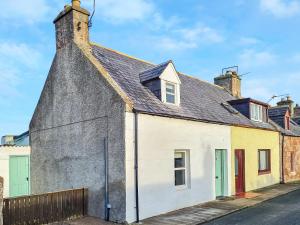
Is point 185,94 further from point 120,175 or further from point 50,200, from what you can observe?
point 50,200

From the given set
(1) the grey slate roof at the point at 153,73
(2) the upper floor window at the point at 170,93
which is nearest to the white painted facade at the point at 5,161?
(1) the grey slate roof at the point at 153,73

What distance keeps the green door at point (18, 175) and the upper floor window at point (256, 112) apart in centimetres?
1412

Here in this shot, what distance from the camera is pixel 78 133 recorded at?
44.6 feet

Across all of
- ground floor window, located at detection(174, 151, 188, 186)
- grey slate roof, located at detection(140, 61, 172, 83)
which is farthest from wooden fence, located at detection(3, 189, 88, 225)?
grey slate roof, located at detection(140, 61, 172, 83)

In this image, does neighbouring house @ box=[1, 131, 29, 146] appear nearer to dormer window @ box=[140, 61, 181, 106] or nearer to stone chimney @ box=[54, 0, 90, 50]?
stone chimney @ box=[54, 0, 90, 50]

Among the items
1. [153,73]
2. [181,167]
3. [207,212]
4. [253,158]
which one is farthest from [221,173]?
[153,73]

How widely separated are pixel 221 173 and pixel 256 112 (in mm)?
7090

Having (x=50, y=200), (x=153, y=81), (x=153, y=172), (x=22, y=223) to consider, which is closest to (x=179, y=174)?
(x=153, y=172)

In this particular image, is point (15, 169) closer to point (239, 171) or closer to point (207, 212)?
point (207, 212)

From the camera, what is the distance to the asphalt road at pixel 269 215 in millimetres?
11453

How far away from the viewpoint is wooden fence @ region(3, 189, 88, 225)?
34.4 ft

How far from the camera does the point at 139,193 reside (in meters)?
11.7

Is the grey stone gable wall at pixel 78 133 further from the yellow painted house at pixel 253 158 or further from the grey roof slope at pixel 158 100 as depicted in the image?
the yellow painted house at pixel 253 158

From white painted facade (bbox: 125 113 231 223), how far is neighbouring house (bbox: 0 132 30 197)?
7253mm
